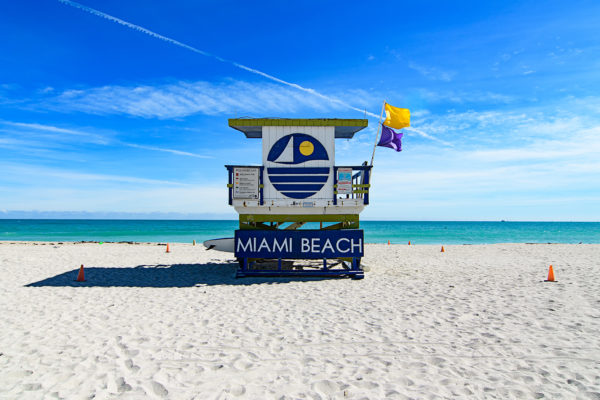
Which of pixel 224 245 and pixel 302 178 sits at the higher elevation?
pixel 302 178

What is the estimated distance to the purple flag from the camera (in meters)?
12.2

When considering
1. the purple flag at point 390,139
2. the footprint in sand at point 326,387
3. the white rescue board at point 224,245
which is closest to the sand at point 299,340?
the footprint in sand at point 326,387

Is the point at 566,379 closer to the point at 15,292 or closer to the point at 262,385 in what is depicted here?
the point at 262,385

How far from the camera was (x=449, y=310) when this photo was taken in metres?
7.66

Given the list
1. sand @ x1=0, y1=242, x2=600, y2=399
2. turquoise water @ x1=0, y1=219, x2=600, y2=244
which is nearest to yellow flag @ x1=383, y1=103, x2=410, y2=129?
sand @ x1=0, y1=242, x2=600, y2=399

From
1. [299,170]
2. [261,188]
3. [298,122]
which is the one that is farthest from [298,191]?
[298,122]

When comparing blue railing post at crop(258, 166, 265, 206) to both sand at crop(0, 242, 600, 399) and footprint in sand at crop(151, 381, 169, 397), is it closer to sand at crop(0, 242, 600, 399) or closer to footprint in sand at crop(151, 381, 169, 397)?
sand at crop(0, 242, 600, 399)

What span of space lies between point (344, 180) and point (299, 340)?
22.1 ft

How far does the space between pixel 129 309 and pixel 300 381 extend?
5191mm

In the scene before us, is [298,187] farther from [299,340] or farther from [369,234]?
[369,234]

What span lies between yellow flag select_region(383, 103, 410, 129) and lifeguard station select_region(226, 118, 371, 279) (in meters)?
1.19

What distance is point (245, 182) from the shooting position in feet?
37.4

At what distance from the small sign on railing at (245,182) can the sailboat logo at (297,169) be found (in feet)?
1.76

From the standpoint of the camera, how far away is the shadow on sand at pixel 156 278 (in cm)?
1076
